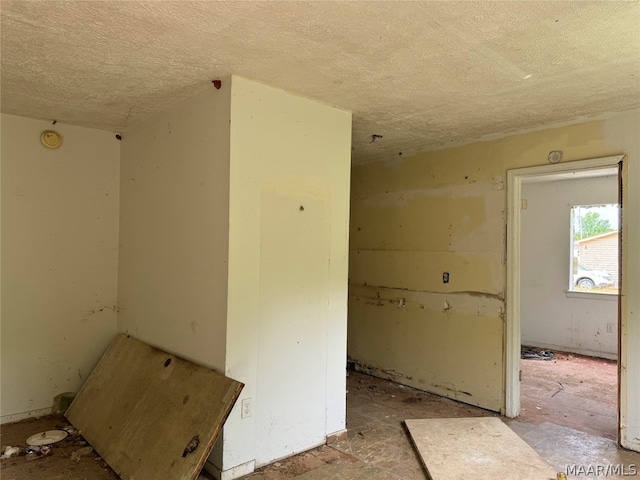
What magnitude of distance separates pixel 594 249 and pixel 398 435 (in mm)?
4402

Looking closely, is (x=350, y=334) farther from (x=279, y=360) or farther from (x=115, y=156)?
(x=115, y=156)

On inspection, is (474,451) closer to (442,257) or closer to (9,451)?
(442,257)

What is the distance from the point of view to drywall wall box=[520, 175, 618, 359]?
18.2ft

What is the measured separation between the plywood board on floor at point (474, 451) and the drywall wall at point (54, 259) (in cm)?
276

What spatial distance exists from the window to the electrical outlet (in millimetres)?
5213

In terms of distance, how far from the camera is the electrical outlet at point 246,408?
2.47 meters

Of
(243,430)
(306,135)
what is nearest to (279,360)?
(243,430)

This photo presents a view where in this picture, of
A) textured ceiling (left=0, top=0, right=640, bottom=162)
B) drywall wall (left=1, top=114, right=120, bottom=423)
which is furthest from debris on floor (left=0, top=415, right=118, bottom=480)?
textured ceiling (left=0, top=0, right=640, bottom=162)

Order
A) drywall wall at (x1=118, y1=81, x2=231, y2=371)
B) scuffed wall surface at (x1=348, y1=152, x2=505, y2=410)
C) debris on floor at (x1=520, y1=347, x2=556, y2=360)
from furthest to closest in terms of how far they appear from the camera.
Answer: debris on floor at (x1=520, y1=347, x2=556, y2=360) < scuffed wall surface at (x1=348, y1=152, x2=505, y2=410) < drywall wall at (x1=118, y1=81, x2=231, y2=371)

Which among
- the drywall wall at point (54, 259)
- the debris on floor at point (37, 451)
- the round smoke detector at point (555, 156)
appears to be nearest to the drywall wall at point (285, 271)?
the debris on floor at point (37, 451)

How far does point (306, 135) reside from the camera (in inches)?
111

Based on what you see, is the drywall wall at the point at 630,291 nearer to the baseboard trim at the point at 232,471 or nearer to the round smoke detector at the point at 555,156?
the round smoke detector at the point at 555,156

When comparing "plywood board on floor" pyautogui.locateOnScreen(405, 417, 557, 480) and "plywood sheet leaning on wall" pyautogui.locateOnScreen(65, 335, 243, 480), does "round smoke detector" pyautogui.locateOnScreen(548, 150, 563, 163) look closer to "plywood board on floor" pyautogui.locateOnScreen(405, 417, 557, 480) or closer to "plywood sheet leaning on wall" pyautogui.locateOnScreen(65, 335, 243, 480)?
"plywood board on floor" pyautogui.locateOnScreen(405, 417, 557, 480)

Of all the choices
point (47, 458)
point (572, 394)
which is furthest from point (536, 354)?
point (47, 458)
